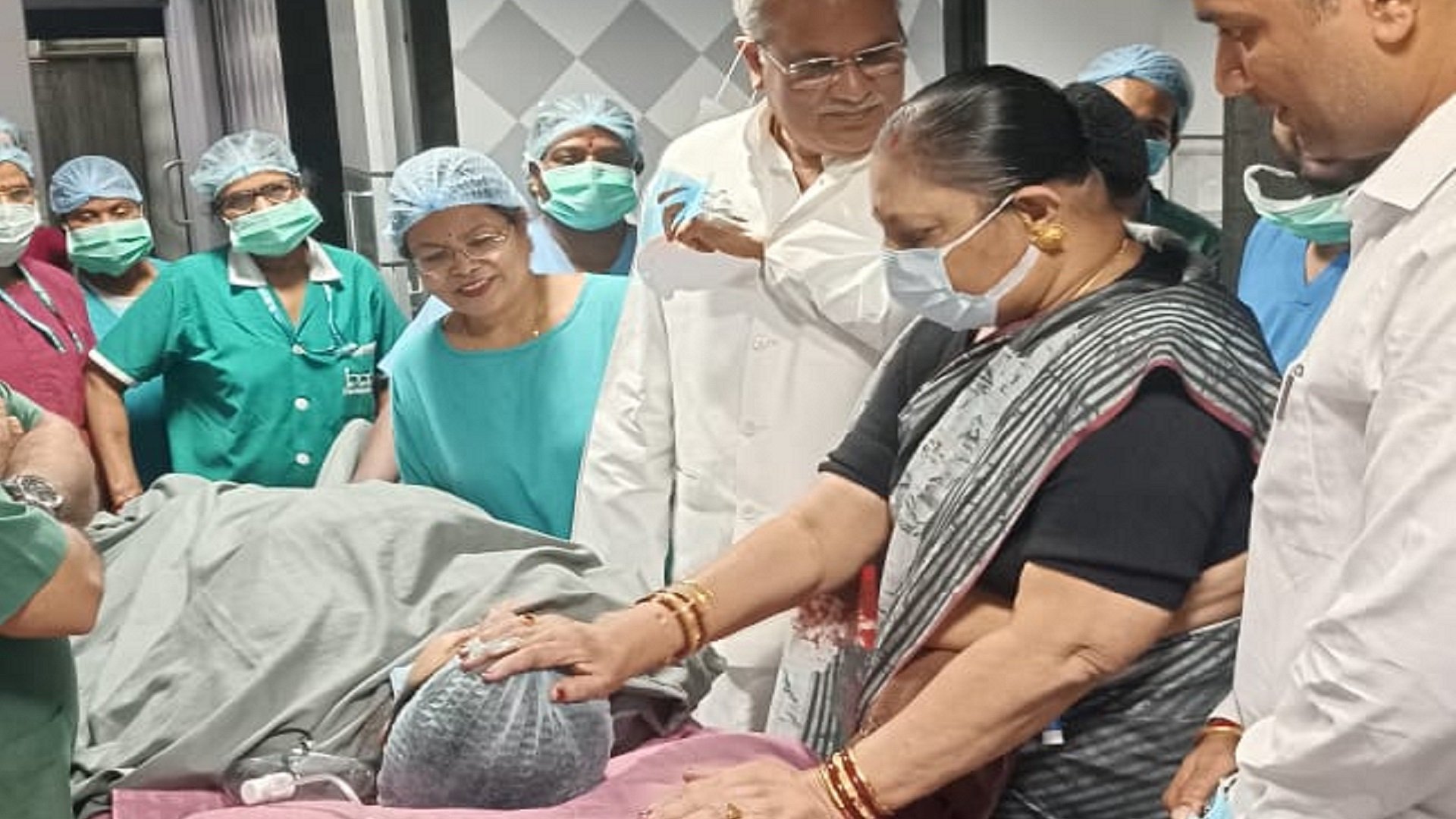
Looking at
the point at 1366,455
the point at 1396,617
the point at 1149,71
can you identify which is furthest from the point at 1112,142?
the point at 1149,71

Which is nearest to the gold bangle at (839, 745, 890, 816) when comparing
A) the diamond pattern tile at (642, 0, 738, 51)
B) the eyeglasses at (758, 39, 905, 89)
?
the eyeglasses at (758, 39, 905, 89)

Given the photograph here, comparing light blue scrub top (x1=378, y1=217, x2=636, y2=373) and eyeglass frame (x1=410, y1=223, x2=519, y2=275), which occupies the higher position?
eyeglass frame (x1=410, y1=223, x2=519, y2=275)

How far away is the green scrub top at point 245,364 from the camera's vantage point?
2854 millimetres

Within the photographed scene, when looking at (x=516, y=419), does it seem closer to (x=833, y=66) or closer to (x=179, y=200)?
(x=833, y=66)

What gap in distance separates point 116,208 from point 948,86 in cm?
259

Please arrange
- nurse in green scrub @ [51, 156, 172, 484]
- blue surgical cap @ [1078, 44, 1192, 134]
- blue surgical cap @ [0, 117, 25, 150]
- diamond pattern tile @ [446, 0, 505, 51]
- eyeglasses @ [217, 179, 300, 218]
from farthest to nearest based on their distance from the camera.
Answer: diamond pattern tile @ [446, 0, 505, 51] → nurse in green scrub @ [51, 156, 172, 484] → blue surgical cap @ [0, 117, 25, 150] → eyeglasses @ [217, 179, 300, 218] → blue surgical cap @ [1078, 44, 1192, 134]

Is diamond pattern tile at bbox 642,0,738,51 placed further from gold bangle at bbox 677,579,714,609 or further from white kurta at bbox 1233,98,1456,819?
white kurta at bbox 1233,98,1456,819

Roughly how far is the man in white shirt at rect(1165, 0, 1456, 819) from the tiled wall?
2.88 metres

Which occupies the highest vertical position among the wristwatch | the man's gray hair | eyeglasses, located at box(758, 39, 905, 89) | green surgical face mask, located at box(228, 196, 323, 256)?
the man's gray hair

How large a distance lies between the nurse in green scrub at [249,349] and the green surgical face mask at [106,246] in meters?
0.32

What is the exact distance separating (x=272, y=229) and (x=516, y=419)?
3.10ft

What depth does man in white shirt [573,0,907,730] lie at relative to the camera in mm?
1630

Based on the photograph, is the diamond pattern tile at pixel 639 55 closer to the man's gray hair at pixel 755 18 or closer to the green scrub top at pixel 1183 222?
the green scrub top at pixel 1183 222

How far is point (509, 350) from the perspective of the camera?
232 cm
